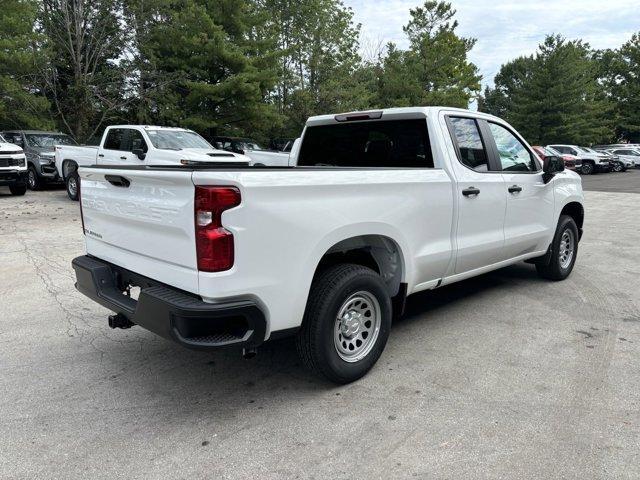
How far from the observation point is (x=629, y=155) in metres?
36.9

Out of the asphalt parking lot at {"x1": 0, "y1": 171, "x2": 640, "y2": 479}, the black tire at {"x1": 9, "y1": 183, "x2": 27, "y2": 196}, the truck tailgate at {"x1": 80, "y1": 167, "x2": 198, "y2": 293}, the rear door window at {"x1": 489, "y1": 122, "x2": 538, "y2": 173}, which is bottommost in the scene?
the asphalt parking lot at {"x1": 0, "y1": 171, "x2": 640, "y2": 479}

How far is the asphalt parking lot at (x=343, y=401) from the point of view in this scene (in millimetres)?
2695

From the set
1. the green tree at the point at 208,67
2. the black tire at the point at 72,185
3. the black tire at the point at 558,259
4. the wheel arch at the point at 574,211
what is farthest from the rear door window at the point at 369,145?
the green tree at the point at 208,67

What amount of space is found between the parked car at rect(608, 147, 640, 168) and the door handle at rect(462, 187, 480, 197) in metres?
37.6

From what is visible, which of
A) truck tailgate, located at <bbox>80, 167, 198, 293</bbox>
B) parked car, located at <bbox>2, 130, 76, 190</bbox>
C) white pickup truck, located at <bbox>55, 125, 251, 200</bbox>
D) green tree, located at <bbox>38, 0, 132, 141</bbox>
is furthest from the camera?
green tree, located at <bbox>38, 0, 132, 141</bbox>

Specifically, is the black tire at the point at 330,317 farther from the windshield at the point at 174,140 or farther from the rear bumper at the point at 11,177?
the rear bumper at the point at 11,177

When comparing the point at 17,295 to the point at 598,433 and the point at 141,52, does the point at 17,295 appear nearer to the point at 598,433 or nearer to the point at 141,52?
the point at 598,433

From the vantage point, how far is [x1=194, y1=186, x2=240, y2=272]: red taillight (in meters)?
2.71

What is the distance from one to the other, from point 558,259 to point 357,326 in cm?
353

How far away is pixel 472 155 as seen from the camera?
4617mm

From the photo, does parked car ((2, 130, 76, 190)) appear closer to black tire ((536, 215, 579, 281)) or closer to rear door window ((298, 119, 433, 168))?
rear door window ((298, 119, 433, 168))

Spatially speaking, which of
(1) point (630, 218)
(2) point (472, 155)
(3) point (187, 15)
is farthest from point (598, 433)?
(3) point (187, 15)

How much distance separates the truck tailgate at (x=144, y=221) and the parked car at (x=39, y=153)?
12.9 metres

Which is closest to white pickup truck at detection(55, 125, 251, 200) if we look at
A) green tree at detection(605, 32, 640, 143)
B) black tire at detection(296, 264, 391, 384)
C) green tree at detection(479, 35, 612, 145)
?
black tire at detection(296, 264, 391, 384)
